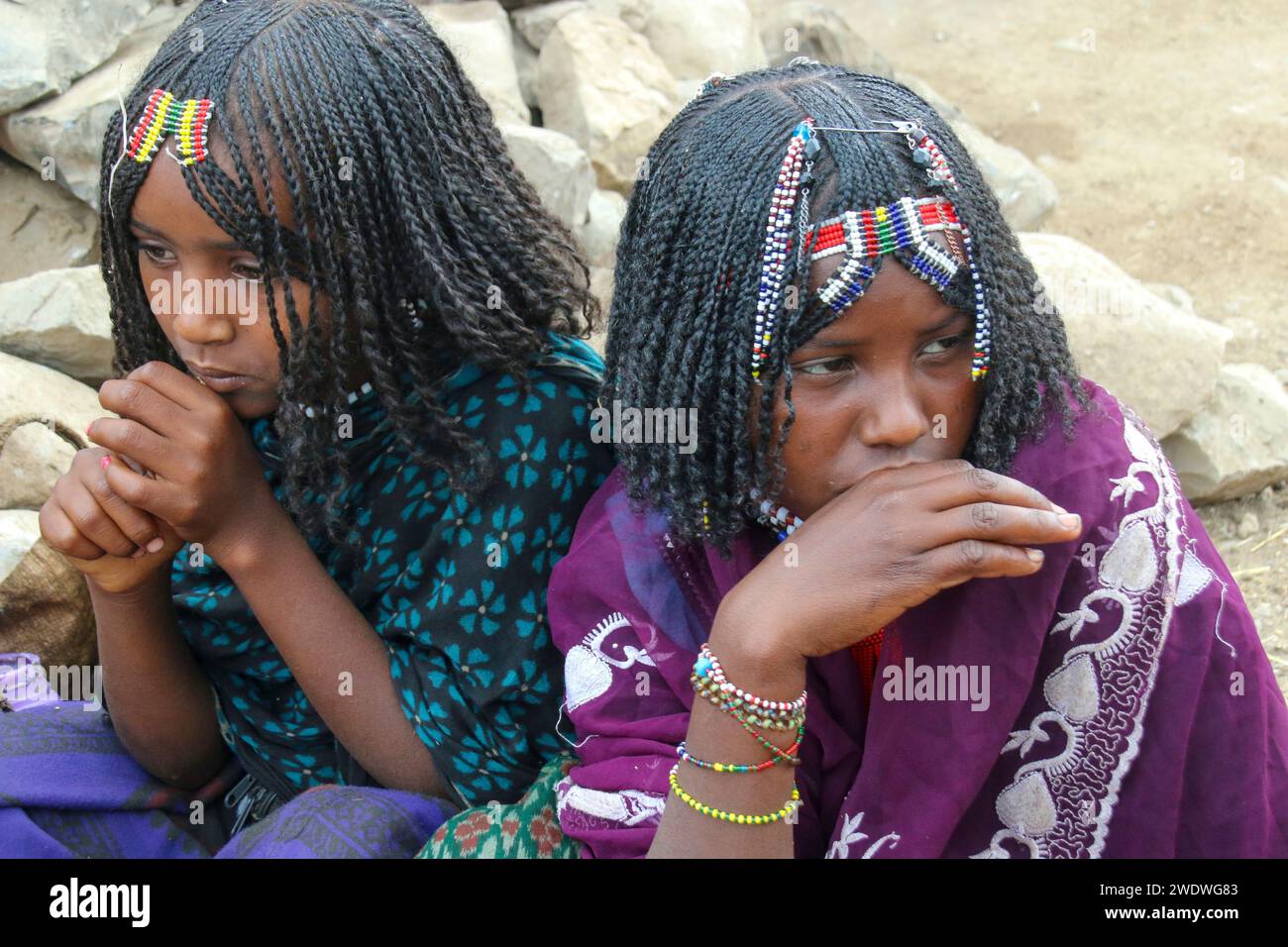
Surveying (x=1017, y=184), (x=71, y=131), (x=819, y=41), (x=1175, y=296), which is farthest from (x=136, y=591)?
(x=819, y=41)

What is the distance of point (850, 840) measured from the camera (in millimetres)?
2023

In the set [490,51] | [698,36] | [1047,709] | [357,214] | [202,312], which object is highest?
[357,214]

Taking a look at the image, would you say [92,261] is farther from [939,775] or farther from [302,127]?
[939,775]

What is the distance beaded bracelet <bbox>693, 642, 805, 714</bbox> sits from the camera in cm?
185

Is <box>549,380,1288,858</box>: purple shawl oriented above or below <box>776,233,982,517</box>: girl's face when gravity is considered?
below

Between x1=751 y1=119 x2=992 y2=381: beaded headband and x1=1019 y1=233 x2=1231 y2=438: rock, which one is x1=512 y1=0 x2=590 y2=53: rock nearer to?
x1=1019 y1=233 x2=1231 y2=438: rock

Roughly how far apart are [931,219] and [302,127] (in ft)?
3.11

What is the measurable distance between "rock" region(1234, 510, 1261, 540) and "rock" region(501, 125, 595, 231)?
242 centimetres

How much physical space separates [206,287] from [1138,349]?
118 inches

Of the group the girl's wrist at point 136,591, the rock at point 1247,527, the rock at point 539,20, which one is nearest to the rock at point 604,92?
the rock at point 539,20

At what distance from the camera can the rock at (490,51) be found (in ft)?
18.6

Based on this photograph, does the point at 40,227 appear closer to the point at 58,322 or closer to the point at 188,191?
the point at 58,322

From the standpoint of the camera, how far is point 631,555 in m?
2.13

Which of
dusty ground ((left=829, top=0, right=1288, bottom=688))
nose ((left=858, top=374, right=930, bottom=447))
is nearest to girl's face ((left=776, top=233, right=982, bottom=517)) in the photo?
nose ((left=858, top=374, right=930, bottom=447))
